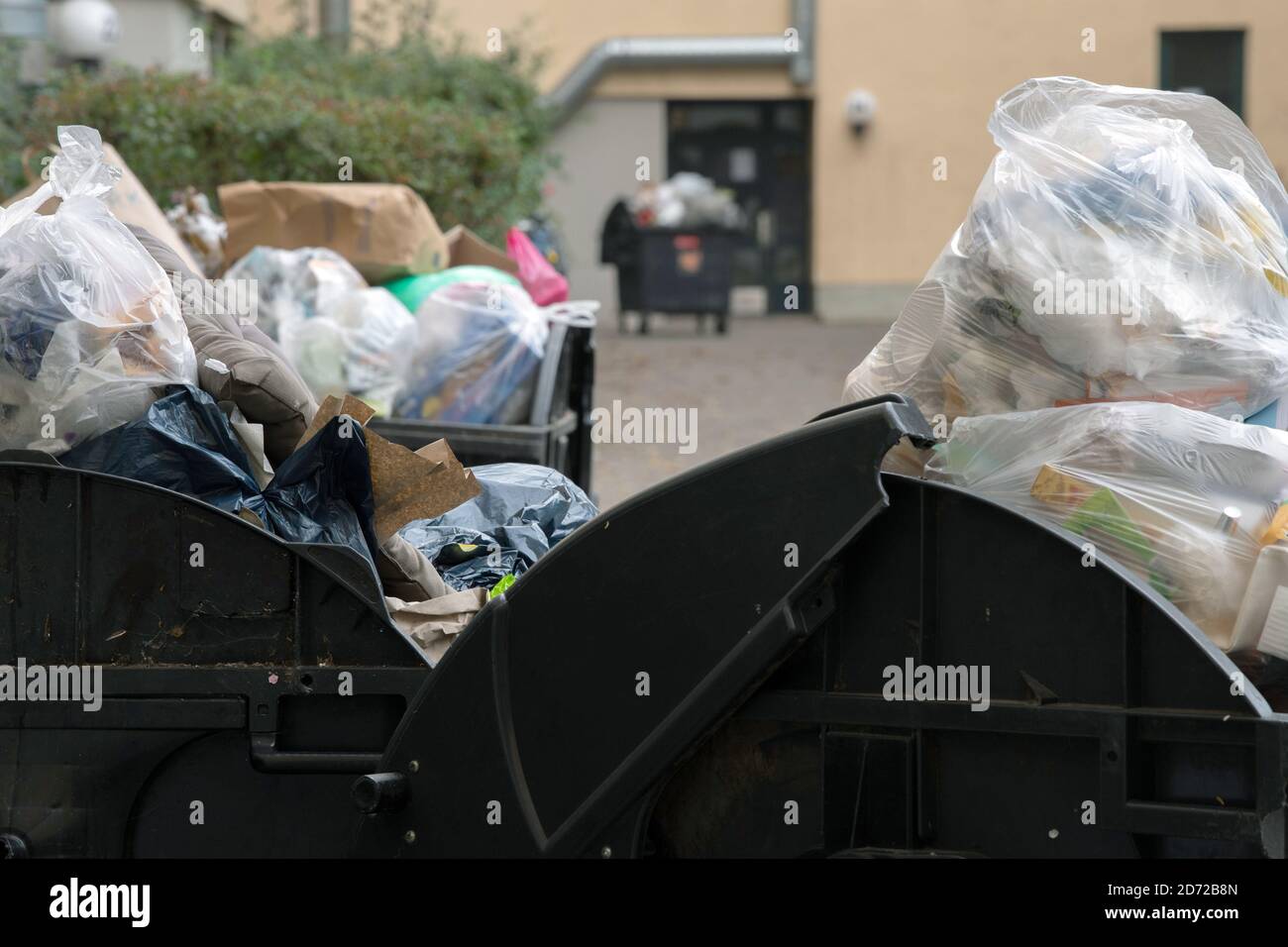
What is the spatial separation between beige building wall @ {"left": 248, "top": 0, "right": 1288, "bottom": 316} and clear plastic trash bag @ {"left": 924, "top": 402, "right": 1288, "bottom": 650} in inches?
678

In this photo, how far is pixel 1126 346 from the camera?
254 cm

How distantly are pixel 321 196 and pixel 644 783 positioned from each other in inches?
150

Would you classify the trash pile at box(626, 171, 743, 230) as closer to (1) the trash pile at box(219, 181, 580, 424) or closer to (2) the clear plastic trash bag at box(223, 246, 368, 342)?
(1) the trash pile at box(219, 181, 580, 424)

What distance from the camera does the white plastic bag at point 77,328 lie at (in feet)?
8.71

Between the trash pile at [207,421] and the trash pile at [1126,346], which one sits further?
the trash pile at [207,421]

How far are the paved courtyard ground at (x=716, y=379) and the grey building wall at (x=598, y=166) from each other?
1.08m

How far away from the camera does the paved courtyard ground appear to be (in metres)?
9.28

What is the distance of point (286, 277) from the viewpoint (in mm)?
5125

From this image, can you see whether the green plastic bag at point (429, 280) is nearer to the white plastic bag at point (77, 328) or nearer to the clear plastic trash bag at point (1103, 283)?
the white plastic bag at point (77, 328)

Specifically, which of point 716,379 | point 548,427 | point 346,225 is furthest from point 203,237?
point 716,379

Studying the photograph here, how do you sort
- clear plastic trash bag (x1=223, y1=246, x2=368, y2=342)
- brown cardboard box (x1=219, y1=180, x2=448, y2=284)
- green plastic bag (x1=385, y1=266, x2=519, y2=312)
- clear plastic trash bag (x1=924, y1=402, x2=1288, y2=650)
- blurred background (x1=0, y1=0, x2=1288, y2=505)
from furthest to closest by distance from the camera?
1. blurred background (x1=0, y1=0, x2=1288, y2=505)
2. brown cardboard box (x1=219, y1=180, x2=448, y2=284)
3. green plastic bag (x1=385, y1=266, x2=519, y2=312)
4. clear plastic trash bag (x1=223, y1=246, x2=368, y2=342)
5. clear plastic trash bag (x1=924, y1=402, x2=1288, y2=650)

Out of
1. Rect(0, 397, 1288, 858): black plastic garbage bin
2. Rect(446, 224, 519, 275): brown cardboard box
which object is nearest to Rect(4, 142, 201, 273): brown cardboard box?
Rect(446, 224, 519, 275): brown cardboard box

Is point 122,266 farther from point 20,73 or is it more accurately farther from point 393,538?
point 20,73

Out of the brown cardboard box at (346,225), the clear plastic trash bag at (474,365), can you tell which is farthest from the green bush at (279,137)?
the clear plastic trash bag at (474,365)
